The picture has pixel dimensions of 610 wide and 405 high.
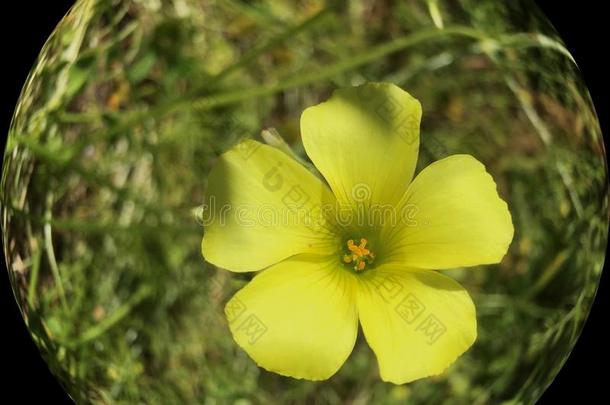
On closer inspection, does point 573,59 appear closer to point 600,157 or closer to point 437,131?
point 600,157

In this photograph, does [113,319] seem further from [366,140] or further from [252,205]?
[366,140]

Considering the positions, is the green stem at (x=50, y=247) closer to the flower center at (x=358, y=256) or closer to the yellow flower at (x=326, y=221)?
the yellow flower at (x=326, y=221)

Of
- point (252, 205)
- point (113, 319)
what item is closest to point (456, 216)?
point (252, 205)

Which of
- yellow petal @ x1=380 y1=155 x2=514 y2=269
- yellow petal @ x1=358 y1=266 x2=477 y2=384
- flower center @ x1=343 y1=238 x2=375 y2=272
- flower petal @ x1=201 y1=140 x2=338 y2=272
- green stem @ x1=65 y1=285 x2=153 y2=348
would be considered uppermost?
flower petal @ x1=201 y1=140 x2=338 y2=272

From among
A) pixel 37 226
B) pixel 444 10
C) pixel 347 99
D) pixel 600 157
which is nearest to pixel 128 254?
pixel 37 226

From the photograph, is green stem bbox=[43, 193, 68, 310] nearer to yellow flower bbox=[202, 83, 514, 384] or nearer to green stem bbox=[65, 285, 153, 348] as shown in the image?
green stem bbox=[65, 285, 153, 348]

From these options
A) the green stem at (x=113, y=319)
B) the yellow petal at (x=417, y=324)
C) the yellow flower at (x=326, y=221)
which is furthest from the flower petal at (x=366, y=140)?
the green stem at (x=113, y=319)

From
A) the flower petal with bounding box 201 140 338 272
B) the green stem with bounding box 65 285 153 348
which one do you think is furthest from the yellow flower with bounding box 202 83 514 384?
the green stem with bounding box 65 285 153 348

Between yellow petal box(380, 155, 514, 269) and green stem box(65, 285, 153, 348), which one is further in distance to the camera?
green stem box(65, 285, 153, 348)
